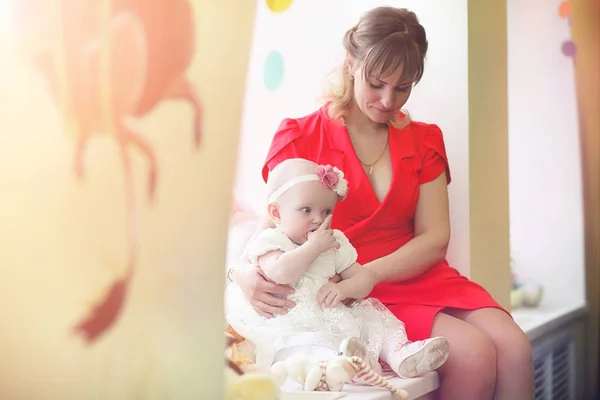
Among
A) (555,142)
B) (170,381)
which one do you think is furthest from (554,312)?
(170,381)

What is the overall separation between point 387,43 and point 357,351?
0.63 metres

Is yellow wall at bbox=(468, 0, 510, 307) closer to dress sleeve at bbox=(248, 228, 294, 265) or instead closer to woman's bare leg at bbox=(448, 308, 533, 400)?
woman's bare leg at bbox=(448, 308, 533, 400)

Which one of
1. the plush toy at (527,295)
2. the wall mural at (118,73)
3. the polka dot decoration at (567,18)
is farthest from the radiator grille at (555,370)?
the wall mural at (118,73)

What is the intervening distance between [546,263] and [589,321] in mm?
232

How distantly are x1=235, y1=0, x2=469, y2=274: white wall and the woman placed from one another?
0.16 metres

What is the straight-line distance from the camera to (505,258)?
6.44 ft

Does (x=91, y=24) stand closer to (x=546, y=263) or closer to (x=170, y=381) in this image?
(x=170, y=381)

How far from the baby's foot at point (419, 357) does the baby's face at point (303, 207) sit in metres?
0.28

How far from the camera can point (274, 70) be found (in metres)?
1.79

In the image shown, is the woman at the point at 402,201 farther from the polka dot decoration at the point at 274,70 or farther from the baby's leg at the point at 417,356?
the polka dot decoration at the point at 274,70

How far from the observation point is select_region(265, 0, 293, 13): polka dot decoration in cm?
174

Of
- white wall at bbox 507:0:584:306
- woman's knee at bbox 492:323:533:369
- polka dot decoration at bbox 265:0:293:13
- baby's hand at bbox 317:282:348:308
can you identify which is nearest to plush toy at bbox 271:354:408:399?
baby's hand at bbox 317:282:348:308

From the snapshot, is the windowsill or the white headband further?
the windowsill

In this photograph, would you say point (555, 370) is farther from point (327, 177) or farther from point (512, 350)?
point (327, 177)
